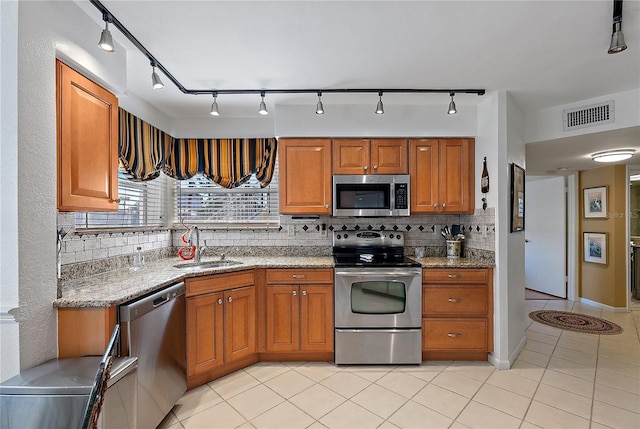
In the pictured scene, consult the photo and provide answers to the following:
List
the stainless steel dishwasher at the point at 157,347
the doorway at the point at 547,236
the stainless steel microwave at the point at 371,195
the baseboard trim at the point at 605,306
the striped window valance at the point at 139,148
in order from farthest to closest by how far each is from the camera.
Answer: the doorway at the point at 547,236, the baseboard trim at the point at 605,306, the stainless steel microwave at the point at 371,195, the striped window valance at the point at 139,148, the stainless steel dishwasher at the point at 157,347

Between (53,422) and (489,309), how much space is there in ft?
9.63

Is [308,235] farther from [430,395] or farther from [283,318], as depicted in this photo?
[430,395]

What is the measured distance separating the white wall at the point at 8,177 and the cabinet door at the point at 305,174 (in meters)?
1.89

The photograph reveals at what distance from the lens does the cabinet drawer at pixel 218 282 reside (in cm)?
220

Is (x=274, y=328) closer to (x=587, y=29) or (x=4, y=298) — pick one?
(x=4, y=298)

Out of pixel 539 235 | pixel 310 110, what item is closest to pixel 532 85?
pixel 310 110

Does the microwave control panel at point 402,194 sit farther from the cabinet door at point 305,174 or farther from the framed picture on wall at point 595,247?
the framed picture on wall at point 595,247

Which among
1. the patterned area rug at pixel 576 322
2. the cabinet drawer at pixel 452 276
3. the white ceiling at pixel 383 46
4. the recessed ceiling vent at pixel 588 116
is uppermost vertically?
the white ceiling at pixel 383 46

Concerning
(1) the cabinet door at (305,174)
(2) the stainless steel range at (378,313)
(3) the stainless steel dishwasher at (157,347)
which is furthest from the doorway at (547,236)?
(3) the stainless steel dishwasher at (157,347)

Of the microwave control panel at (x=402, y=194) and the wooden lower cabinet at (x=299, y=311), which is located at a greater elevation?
the microwave control panel at (x=402, y=194)

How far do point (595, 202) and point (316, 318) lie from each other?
14.9 ft

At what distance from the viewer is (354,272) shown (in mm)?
2609

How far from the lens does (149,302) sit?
1749mm

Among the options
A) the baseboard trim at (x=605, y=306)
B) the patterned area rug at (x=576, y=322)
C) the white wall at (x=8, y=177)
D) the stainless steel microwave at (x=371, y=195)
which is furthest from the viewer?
the baseboard trim at (x=605, y=306)
